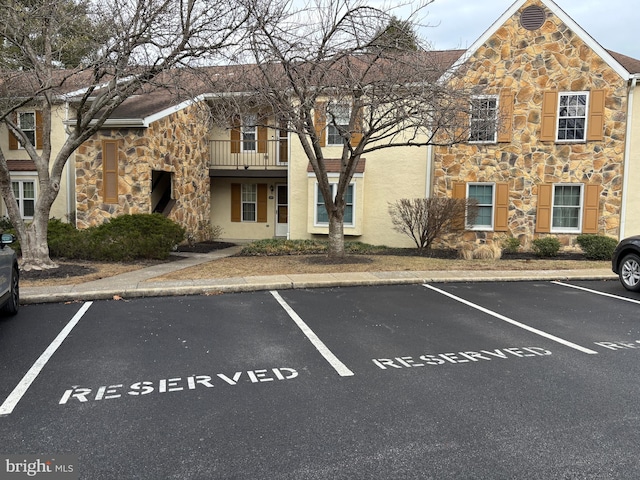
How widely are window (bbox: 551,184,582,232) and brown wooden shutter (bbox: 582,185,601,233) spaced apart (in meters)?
0.28

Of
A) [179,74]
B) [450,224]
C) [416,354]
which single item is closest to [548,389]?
[416,354]

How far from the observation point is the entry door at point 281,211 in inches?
786

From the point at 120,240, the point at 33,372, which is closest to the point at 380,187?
the point at 120,240

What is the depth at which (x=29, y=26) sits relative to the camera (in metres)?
10.2

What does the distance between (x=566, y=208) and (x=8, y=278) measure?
53.2 feet

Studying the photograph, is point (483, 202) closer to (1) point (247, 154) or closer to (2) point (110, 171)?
(1) point (247, 154)

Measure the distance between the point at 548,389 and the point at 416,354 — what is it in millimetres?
1449

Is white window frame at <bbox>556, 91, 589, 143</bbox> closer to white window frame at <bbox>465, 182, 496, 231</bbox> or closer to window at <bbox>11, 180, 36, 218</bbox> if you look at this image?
white window frame at <bbox>465, 182, 496, 231</bbox>

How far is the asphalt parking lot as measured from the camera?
312cm

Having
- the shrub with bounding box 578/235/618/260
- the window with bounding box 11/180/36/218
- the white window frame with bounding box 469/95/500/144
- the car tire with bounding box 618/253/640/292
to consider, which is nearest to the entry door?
the white window frame with bounding box 469/95/500/144

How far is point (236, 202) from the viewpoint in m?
20.3

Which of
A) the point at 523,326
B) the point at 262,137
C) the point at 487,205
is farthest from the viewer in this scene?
the point at 262,137

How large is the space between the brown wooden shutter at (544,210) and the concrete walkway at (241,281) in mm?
4643

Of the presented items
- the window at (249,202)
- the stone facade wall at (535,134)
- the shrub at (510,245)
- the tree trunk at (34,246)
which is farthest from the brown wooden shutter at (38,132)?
the shrub at (510,245)
